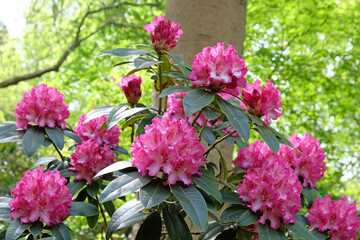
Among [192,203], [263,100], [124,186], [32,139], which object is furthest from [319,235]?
[32,139]

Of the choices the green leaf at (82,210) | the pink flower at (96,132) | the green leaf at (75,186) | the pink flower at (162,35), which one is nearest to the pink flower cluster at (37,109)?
the pink flower at (96,132)

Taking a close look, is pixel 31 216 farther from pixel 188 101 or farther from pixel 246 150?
pixel 246 150

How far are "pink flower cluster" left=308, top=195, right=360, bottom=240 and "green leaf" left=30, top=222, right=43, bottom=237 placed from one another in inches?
37.6

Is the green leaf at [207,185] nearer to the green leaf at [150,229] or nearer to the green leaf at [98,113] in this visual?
the green leaf at [150,229]

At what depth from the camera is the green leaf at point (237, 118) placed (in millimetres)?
1062

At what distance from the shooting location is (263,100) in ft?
4.03

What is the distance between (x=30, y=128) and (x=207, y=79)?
2.51ft

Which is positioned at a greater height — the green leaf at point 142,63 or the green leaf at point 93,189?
the green leaf at point 142,63

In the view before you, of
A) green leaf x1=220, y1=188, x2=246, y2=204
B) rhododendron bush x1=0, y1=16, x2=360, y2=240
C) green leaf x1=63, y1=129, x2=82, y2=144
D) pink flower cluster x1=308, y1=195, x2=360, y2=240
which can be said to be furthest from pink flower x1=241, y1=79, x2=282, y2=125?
green leaf x1=63, y1=129, x2=82, y2=144

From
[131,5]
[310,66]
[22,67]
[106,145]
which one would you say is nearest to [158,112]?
[106,145]

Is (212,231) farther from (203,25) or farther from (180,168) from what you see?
(203,25)

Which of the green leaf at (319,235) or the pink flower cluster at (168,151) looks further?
the green leaf at (319,235)

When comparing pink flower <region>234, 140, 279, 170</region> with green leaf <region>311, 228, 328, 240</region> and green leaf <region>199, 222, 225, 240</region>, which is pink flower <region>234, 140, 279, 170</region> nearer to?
green leaf <region>199, 222, 225, 240</region>

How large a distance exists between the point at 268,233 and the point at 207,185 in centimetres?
22
